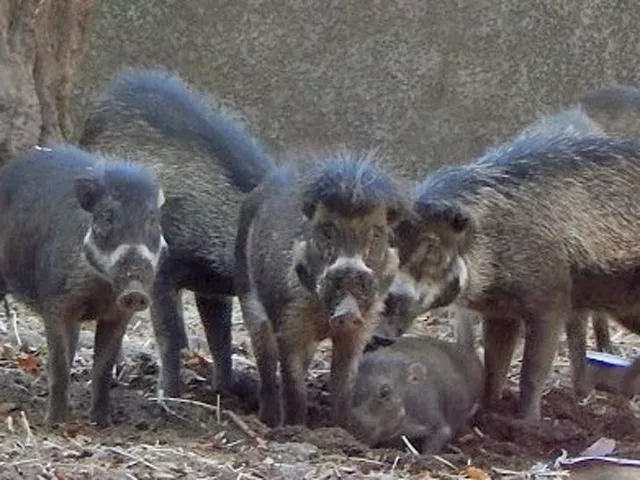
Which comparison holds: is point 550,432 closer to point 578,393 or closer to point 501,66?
point 578,393

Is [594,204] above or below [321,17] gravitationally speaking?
below

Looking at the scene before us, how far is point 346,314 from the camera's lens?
22.0 ft

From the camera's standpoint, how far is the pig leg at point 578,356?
27.9ft

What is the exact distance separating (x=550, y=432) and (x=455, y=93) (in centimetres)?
370

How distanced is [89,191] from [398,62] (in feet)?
13.2

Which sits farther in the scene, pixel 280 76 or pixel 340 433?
pixel 280 76

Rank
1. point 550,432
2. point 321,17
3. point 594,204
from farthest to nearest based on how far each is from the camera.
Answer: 1. point 321,17
2. point 594,204
3. point 550,432

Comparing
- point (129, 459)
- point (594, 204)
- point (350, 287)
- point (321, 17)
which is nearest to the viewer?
point (129, 459)

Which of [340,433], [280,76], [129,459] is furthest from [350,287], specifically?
[280,76]

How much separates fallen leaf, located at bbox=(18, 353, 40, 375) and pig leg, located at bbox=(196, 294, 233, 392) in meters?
0.73

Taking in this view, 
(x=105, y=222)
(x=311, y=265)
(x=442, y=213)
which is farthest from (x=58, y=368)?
(x=442, y=213)

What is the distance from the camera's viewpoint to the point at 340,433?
7.00 meters

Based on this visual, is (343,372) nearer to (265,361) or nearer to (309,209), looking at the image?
(265,361)

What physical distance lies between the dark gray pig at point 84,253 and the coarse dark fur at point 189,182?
0.67m
